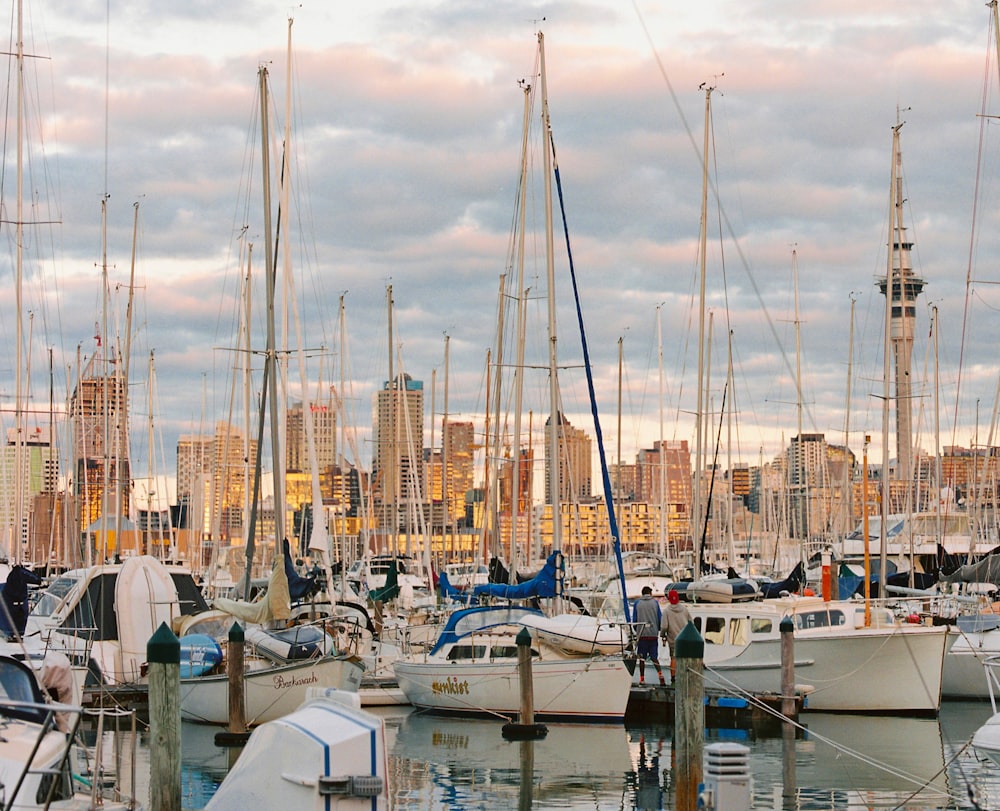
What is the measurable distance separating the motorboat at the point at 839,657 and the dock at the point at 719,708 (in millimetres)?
612

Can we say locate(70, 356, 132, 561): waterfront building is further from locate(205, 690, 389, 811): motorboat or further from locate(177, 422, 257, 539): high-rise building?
locate(205, 690, 389, 811): motorboat

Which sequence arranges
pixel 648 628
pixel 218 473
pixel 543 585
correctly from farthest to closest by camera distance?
pixel 218 473 < pixel 543 585 < pixel 648 628

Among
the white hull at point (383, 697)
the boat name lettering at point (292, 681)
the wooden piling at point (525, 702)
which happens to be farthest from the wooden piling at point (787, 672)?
the boat name lettering at point (292, 681)

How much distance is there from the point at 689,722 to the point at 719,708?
10.3m

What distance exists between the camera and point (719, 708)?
2636 cm

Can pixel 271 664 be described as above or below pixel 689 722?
below

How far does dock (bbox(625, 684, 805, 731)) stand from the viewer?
25953 mm

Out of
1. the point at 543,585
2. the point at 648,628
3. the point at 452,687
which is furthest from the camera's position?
the point at 543,585

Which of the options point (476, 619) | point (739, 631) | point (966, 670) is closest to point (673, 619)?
point (739, 631)

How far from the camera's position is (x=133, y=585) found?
3020 centimetres

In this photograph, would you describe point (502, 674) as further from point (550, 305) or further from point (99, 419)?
point (99, 419)

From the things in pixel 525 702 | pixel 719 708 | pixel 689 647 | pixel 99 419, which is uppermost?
pixel 99 419

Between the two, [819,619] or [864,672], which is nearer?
[864,672]

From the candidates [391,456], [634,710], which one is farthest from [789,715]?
[391,456]
